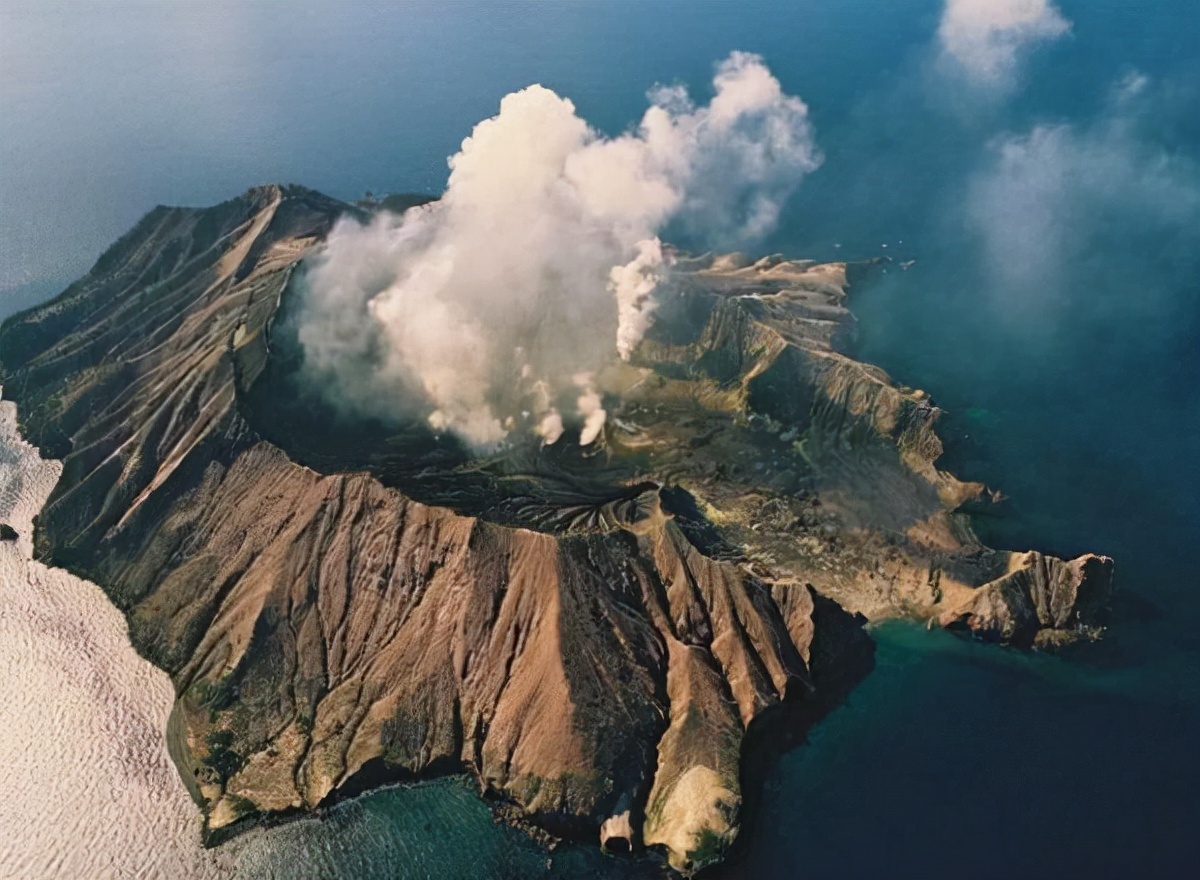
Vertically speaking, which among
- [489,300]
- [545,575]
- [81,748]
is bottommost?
[81,748]

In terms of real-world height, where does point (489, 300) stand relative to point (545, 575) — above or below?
above

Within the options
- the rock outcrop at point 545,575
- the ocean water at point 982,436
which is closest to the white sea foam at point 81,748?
the ocean water at point 982,436

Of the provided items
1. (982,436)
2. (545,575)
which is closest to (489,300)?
(545,575)

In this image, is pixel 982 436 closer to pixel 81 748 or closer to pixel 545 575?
pixel 545 575

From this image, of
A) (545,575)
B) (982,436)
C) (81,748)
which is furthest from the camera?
(982,436)

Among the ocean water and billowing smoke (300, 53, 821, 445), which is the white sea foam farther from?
billowing smoke (300, 53, 821, 445)

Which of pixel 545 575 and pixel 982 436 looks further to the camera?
pixel 982 436

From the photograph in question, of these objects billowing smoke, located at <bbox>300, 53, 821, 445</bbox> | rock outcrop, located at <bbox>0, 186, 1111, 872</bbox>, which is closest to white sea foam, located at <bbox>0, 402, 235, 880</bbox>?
rock outcrop, located at <bbox>0, 186, 1111, 872</bbox>
